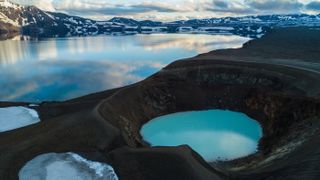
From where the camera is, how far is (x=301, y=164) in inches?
1125

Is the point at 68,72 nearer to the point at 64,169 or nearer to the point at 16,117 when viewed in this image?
the point at 16,117

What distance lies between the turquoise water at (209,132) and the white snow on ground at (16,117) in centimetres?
1515

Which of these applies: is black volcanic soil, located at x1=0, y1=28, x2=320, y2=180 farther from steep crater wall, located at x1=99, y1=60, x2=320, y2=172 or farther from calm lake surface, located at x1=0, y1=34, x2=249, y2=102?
calm lake surface, located at x1=0, y1=34, x2=249, y2=102

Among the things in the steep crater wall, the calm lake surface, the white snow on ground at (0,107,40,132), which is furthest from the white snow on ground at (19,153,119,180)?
the calm lake surface

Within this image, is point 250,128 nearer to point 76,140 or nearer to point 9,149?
point 76,140

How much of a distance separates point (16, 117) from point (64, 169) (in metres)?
20.2

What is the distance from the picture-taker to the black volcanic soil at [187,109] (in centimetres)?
2909

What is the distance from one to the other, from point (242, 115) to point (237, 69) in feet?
41.9

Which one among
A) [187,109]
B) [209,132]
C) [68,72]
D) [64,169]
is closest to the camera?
[64,169]

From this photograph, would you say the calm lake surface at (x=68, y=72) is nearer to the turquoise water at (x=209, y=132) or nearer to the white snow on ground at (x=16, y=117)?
the white snow on ground at (x=16, y=117)

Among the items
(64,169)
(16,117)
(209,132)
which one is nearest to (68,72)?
(16,117)

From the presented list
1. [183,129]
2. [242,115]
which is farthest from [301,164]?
[242,115]

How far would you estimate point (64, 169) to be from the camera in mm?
28859

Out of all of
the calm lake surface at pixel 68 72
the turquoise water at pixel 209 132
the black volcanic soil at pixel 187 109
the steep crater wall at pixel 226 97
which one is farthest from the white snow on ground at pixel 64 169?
the calm lake surface at pixel 68 72
